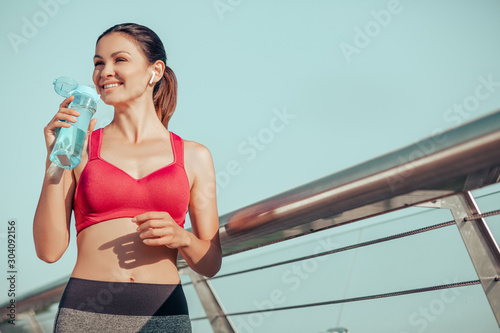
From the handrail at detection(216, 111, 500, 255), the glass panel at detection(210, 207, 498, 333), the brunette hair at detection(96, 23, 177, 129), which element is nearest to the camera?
the handrail at detection(216, 111, 500, 255)

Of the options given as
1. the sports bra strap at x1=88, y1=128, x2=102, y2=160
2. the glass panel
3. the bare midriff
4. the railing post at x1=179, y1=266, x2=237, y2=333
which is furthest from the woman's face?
the railing post at x1=179, y1=266, x2=237, y2=333

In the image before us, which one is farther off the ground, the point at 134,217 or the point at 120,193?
the point at 120,193

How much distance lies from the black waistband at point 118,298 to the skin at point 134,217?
2 cm

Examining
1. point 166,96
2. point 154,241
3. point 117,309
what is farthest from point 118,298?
point 166,96

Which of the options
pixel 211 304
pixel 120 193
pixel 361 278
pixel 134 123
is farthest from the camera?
pixel 211 304

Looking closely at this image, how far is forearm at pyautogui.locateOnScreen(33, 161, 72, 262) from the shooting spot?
1.08 meters

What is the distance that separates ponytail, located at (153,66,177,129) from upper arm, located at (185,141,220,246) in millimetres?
226

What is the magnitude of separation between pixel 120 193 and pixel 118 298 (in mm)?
277

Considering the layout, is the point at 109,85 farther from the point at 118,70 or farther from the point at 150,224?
the point at 150,224

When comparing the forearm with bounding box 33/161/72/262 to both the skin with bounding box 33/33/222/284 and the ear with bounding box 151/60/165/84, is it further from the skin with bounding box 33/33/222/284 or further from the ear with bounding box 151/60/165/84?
the ear with bounding box 151/60/165/84

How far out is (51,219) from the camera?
3.54ft

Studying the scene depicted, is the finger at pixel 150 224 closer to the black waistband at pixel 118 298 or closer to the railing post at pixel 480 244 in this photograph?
the black waistband at pixel 118 298

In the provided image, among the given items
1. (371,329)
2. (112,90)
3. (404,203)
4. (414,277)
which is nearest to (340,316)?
(371,329)

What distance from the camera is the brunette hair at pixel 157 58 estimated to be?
1358 mm
